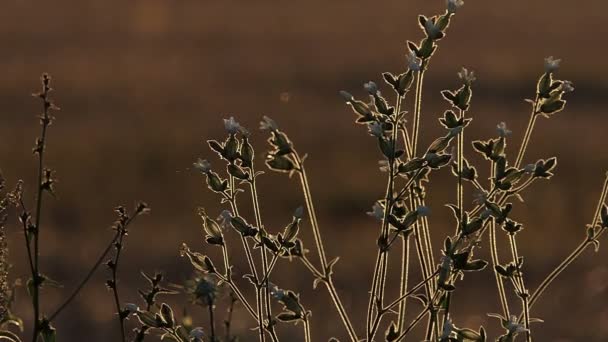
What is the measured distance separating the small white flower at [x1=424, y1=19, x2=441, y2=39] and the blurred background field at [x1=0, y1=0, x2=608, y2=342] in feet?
1.73

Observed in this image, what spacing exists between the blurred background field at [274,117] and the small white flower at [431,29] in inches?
20.8

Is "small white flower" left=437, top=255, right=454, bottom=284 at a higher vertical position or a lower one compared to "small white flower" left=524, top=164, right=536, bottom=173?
lower

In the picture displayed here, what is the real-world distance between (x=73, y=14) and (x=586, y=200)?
58.0 feet

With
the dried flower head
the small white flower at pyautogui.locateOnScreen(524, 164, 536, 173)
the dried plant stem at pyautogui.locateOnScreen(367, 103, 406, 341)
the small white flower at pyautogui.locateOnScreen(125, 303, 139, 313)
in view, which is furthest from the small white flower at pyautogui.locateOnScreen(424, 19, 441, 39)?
the small white flower at pyautogui.locateOnScreen(125, 303, 139, 313)

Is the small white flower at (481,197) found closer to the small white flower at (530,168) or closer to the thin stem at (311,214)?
the small white flower at (530,168)

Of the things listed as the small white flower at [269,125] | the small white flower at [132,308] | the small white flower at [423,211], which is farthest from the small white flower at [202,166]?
the small white flower at [423,211]

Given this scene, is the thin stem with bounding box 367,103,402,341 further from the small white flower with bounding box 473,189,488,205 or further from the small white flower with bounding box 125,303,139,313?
the small white flower with bounding box 125,303,139,313

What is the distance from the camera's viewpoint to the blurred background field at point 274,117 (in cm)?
1045

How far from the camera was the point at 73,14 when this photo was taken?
29188mm

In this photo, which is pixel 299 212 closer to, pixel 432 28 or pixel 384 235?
pixel 384 235

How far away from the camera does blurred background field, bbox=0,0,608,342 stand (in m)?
10.5

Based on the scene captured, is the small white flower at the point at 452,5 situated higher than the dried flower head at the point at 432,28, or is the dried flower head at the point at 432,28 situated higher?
the small white flower at the point at 452,5

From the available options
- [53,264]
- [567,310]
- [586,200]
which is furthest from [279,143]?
[586,200]

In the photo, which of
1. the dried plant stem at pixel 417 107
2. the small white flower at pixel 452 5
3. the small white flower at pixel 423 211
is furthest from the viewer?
the small white flower at pixel 452 5
